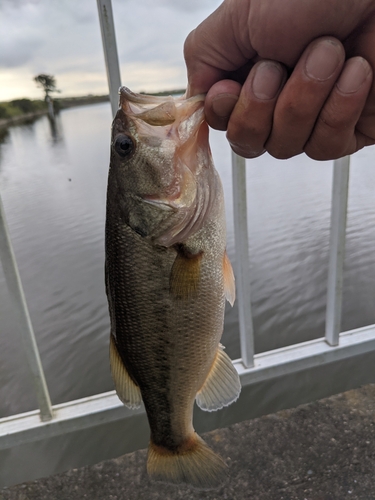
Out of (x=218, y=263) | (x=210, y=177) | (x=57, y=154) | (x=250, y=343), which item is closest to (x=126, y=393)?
(x=218, y=263)

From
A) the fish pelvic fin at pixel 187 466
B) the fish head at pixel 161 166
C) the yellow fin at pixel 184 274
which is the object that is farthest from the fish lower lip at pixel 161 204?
the fish pelvic fin at pixel 187 466

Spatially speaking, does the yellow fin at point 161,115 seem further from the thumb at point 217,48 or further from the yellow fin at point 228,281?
the yellow fin at point 228,281

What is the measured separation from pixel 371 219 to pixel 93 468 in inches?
131

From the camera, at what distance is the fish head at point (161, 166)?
966 millimetres

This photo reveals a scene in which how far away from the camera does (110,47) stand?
1.39 meters

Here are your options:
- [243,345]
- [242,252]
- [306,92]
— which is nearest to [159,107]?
[306,92]

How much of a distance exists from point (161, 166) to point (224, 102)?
22 cm

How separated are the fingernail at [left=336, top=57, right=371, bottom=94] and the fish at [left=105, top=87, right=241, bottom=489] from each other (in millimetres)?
334

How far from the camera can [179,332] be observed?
3.55ft

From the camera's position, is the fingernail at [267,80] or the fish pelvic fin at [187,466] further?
the fish pelvic fin at [187,466]

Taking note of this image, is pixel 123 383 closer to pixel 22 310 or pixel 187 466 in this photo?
pixel 187 466

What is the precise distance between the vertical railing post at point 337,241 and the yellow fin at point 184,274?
3.30 feet

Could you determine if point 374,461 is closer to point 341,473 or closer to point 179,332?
point 341,473

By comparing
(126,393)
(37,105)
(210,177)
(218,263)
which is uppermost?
(37,105)
